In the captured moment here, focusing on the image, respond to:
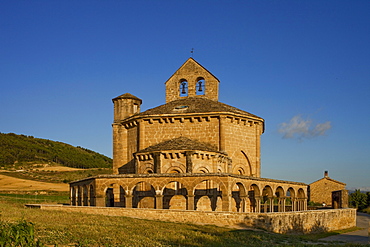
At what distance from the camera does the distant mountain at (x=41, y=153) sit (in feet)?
261

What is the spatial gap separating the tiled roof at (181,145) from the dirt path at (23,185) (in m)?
27.3

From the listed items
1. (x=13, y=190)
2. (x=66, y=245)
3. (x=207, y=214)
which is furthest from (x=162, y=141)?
(x=13, y=190)

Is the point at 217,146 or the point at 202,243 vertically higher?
the point at 217,146

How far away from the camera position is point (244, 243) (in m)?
14.7

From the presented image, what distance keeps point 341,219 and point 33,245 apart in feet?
79.9

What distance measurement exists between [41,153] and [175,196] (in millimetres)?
67084

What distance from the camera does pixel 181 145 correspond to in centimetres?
2744

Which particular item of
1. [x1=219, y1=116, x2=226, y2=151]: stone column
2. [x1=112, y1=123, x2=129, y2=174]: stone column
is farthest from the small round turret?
[x1=219, y1=116, x2=226, y2=151]: stone column

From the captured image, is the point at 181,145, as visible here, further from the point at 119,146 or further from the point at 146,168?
the point at 119,146

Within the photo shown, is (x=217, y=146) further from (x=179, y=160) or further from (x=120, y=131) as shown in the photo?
(x=120, y=131)

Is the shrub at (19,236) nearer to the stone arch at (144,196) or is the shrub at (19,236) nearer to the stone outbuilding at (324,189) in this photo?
the stone arch at (144,196)

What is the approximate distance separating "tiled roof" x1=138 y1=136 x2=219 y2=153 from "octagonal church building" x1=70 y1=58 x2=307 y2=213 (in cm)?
6

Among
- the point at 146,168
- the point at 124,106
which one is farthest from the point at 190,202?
the point at 124,106

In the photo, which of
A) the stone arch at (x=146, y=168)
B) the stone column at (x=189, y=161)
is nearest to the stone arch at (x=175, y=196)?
the stone column at (x=189, y=161)
